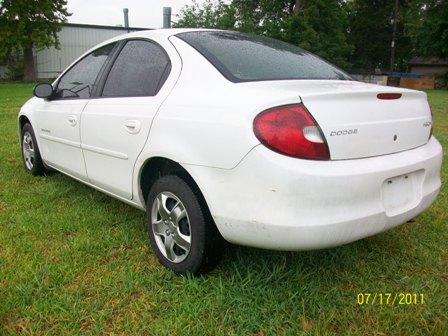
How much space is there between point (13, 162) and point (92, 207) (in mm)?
2307

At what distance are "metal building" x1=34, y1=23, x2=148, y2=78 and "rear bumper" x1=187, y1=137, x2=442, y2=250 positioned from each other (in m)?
34.5

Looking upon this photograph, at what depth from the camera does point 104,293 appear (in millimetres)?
2549

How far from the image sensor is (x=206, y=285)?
2.61 metres

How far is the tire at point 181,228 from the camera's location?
2.51 m

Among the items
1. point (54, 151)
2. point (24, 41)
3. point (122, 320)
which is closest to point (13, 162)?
point (54, 151)

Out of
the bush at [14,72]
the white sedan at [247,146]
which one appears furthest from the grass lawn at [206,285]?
the bush at [14,72]

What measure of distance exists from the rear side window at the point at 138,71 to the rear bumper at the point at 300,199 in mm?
826

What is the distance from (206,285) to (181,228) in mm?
359

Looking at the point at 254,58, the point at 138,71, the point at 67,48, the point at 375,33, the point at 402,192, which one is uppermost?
the point at 375,33

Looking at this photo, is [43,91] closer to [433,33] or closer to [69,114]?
[69,114]

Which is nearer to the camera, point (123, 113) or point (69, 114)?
point (123, 113)

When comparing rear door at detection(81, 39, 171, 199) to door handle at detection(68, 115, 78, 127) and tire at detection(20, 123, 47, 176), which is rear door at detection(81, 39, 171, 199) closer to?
door handle at detection(68, 115, 78, 127)

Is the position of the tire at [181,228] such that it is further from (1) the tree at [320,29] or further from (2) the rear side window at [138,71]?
(1) the tree at [320,29]

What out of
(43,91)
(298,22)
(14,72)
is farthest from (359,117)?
(14,72)
